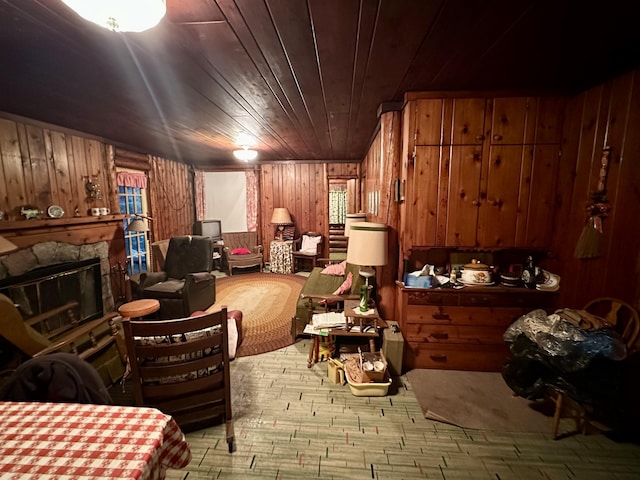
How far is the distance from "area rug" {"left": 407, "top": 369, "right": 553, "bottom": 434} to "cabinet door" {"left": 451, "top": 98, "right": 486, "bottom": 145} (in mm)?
1971

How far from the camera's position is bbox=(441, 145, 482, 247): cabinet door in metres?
2.22

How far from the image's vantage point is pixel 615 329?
181 centimetres

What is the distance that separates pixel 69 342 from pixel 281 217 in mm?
4281

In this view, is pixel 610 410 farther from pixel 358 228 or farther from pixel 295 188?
pixel 295 188

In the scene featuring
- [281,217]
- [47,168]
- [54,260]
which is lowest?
[54,260]

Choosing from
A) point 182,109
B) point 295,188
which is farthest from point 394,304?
point 295,188

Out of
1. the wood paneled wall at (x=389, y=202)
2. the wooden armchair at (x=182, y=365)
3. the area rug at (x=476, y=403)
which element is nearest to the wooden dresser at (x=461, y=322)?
the area rug at (x=476, y=403)

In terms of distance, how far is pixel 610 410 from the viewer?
5.24ft

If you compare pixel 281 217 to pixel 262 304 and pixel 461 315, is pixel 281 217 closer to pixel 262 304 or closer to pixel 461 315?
pixel 262 304

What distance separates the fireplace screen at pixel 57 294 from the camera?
8.21ft

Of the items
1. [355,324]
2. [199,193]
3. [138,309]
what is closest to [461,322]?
[355,324]

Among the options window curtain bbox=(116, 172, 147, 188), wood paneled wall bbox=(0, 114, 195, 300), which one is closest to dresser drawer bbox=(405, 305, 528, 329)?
wood paneled wall bbox=(0, 114, 195, 300)

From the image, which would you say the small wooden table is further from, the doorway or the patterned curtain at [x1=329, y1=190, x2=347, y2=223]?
the patterned curtain at [x1=329, y1=190, x2=347, y2=223]

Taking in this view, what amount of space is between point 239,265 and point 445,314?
13.5 feet
